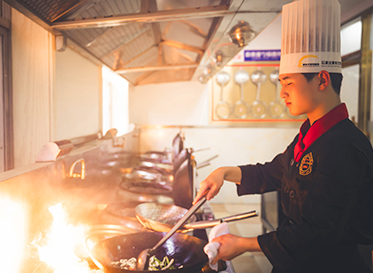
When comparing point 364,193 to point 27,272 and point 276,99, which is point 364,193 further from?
point 276,99

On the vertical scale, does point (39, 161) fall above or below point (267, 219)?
above

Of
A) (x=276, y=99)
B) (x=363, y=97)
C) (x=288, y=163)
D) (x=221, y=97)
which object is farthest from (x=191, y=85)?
(x=288, y=163)

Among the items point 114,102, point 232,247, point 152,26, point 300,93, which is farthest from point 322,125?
point 114,102

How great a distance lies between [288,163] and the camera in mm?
1260

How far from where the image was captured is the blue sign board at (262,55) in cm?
478

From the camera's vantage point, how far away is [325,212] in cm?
88

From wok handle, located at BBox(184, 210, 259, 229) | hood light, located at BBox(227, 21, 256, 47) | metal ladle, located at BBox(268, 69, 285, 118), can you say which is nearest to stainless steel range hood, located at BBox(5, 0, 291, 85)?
hood light, located at BBox(227, 21, 256, 47)

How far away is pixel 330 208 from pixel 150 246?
28.0 inches

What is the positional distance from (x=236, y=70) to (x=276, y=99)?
0.82m

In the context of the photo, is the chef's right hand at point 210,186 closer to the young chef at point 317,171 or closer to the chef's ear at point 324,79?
the young chef at point 317,171

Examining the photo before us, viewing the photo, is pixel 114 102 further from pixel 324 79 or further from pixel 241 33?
pixel 324 79

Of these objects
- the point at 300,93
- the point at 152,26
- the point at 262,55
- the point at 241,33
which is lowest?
the point at 300,93

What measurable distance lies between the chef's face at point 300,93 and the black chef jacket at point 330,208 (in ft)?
0.38

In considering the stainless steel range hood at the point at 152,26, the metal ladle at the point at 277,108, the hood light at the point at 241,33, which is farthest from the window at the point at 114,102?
the metal ladle at the point at 277,108
